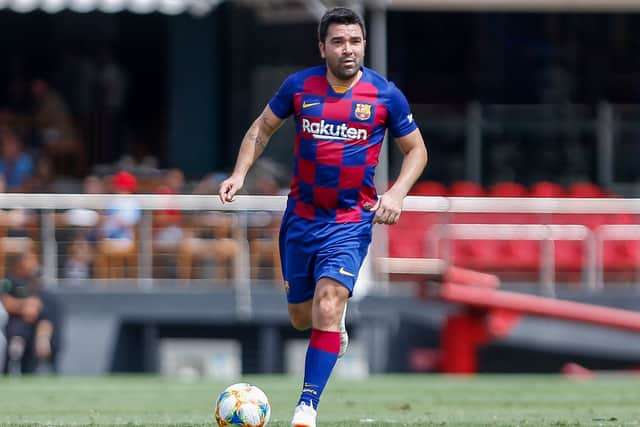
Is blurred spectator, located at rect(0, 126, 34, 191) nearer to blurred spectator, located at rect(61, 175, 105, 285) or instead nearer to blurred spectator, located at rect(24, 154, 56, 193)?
blurred spectator, located at rect(24, 154, 56, 193)

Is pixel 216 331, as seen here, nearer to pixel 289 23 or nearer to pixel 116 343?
pixel 116 343

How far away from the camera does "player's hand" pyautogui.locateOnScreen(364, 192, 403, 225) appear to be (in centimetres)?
756

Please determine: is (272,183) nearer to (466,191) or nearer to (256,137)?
(466,191)

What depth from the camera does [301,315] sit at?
838 centimetres

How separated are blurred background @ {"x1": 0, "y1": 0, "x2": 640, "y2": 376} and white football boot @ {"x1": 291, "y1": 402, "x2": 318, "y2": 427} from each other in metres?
8.74

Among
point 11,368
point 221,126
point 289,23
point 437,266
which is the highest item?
point 289,23

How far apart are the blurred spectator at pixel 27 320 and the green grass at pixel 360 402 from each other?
1.33m

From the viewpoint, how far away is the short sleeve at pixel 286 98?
26.5 feet

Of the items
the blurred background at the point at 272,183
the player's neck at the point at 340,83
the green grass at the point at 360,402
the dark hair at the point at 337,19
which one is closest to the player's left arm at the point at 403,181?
the player's neck at the point at 340,83

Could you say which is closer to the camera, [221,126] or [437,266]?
[437,266]

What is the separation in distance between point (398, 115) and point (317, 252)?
82 cm

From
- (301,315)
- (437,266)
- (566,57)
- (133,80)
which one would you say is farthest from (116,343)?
(301,315)

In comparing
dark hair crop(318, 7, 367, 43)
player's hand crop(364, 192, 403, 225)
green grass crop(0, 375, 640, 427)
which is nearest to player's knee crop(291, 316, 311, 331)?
green grass crop(0, 375, 640, 427)

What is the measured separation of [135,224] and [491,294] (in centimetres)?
387
